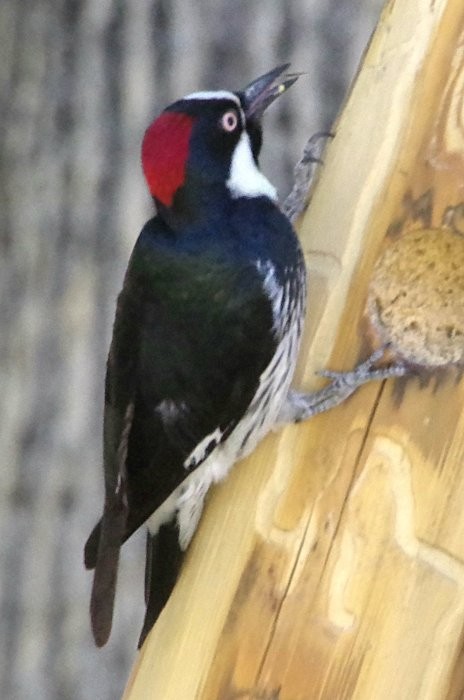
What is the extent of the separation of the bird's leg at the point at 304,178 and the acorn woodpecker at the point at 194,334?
0.13 m

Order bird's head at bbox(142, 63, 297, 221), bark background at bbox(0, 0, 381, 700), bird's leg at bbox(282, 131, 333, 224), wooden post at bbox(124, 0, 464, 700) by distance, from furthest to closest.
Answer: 1. bark background at bbox(0, 0, 381, 700)
2. bird's leg at bbox(282, 131, 333, 224)
3. bird's head at bbox(142, 63, 297, 221)
4. wooden post at bbox(124, 0, 464, 700)

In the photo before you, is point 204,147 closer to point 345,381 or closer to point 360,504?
point 345,381

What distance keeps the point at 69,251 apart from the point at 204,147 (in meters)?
0.52

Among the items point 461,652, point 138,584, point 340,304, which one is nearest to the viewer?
point 461,652

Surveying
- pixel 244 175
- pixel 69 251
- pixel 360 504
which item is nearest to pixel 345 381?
pixel 360 504

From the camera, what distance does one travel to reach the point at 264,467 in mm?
924

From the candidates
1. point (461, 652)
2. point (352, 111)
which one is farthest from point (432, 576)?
point (352, 111)

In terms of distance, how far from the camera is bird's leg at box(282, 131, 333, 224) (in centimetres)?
112

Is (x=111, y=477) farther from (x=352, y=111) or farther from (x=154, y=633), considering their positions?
(x=352, y=111)

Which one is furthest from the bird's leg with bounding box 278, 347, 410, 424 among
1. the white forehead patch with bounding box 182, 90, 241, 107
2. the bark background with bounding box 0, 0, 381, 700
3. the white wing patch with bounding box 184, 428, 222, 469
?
the bark background with bounding box 0, 0, 381, 700

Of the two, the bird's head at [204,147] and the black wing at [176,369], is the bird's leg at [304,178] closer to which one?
the bird's head at [204,147]

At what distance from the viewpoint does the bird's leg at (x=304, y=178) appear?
44.0 inches

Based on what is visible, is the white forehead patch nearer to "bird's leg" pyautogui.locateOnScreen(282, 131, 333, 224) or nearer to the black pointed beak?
the black pointed beak

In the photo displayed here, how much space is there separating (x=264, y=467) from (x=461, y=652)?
282 mm
